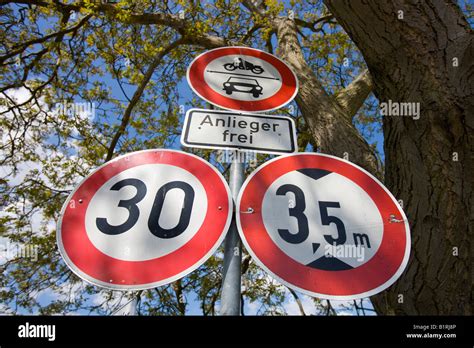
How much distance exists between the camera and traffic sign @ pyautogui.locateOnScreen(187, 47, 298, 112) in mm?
1597

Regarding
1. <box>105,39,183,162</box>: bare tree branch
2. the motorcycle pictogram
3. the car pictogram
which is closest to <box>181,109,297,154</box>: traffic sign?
the car pictogram

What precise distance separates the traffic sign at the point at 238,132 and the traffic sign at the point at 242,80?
0.13 metres

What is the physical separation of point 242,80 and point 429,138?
1.07 metres

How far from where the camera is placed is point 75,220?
1.04m

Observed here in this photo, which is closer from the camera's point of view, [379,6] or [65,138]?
[379,6]

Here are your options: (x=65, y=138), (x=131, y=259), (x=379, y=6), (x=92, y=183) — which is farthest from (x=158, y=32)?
(x=131, y=259)

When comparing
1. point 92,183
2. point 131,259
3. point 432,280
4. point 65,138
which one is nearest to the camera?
point 131,259

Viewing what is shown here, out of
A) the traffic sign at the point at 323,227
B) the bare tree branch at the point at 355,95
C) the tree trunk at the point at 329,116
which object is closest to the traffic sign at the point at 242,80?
the traffic sign at the point at 323,227

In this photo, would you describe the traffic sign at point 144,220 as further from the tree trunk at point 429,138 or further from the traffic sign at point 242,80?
the tree trunk at point 429,138

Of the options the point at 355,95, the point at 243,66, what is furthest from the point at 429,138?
the point at 355,95
